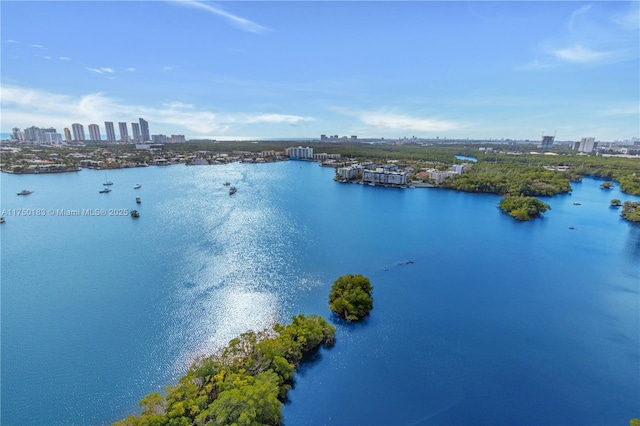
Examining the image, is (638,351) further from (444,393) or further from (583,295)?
(444,393)

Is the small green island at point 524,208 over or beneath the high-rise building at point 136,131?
beneath

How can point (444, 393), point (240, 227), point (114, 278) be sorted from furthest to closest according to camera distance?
1. point (240, 227)
2. point (114, 278)
3. point (444, 393)

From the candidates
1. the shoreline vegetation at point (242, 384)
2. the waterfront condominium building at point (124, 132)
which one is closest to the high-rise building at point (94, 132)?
the waterfront condominium building at point (124, 132)

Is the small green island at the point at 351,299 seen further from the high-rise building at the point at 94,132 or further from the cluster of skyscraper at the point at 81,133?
the high-rise building at the point at 94,132

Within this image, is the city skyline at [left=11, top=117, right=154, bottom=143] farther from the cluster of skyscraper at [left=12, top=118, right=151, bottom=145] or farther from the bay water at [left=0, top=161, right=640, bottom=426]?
the bay water at [left=0, top=161, right=640, bottom=426]

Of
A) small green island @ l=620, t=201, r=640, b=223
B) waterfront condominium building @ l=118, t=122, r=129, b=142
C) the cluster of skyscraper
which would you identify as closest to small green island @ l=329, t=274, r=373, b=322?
small green island @ l=620, t=201, r=640, b=223

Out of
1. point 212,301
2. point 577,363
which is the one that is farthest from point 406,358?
point 212,301
